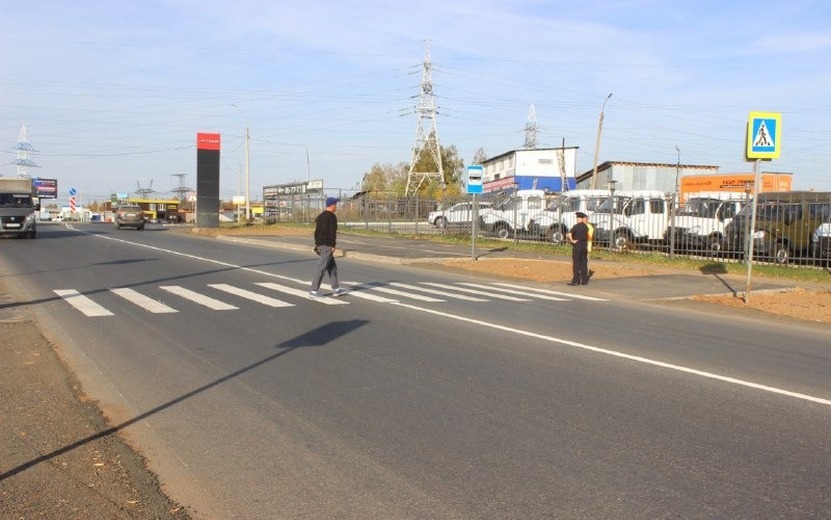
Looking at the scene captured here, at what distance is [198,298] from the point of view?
13.9 meters

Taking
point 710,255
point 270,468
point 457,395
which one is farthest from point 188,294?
point 710,255

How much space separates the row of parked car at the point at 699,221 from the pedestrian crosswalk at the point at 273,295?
596 centimetres

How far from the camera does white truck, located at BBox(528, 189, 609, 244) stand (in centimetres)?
2844

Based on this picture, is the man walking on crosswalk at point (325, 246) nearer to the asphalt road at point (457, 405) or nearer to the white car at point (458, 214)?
the asphalt road at point (457, 405)

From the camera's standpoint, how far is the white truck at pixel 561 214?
28438 millimetres

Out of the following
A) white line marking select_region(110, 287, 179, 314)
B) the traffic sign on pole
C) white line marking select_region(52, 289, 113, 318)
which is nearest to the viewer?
white line marking select_region(52, 289, 113, 318)

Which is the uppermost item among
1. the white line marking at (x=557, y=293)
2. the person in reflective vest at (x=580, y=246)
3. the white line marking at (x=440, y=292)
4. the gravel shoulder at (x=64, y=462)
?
the person in reflective vest at (x=580, y=246)

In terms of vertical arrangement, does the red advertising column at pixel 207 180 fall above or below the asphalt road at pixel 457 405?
above

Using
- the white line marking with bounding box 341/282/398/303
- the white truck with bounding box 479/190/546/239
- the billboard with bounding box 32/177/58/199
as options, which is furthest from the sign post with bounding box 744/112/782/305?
the billboard with bounding box 32/177/58/199

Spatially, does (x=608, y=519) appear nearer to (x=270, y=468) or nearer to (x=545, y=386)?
(x=270, y=468)

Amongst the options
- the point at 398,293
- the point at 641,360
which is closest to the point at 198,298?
the point at 398,293

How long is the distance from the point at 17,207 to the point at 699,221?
93.2ft

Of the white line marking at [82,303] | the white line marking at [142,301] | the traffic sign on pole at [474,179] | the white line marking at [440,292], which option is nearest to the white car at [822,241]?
the traffic sign on pole at [474,179]

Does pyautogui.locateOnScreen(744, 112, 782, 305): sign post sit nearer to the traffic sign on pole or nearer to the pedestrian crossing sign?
the pedestrian crossing sign
